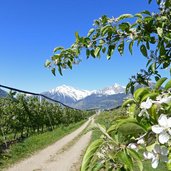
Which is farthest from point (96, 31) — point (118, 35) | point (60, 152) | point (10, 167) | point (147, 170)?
point (60, 152)

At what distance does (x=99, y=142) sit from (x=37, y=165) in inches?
383

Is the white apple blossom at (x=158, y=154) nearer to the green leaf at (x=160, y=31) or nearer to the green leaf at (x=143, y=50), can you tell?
the green leaf at (x=160, y=31)

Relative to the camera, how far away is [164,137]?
90cm

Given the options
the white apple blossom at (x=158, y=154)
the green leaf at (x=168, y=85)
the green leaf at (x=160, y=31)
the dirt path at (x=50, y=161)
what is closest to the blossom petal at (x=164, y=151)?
the white apple blossom at (x=158, y=154)

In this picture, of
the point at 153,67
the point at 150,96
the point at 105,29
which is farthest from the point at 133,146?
the point at 153,67

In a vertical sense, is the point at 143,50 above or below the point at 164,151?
above

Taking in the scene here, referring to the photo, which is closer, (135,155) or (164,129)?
(164,129)

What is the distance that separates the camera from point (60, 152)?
1338 cm

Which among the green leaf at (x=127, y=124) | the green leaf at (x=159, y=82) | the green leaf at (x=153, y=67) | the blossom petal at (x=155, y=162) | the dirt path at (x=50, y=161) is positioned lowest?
the dirt path at (x=50, y=161)

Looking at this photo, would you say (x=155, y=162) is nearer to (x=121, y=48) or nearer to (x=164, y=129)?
(x=164, y=129)

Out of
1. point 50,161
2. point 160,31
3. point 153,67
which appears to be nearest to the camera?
point 160,31

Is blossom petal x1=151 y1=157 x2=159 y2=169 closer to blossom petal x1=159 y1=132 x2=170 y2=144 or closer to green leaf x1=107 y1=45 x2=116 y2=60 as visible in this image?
blossom petal x1=159 y1=132 x2=170 y2=144

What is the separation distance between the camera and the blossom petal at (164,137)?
90 centimetres

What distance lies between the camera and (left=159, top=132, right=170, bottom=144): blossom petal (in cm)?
90
